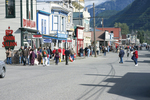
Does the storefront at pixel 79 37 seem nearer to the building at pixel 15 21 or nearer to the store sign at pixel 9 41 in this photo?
the building at pixel 15 21

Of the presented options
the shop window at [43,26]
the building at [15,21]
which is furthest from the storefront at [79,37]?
the building at [15,21]

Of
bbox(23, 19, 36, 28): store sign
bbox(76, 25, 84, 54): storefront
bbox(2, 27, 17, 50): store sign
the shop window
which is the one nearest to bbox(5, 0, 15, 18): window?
bbox(23, 19, 36, 28): store sign

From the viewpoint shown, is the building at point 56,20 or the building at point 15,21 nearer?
the building at point 15,21

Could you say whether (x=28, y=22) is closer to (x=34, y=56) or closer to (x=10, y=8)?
(x=10, y=8)

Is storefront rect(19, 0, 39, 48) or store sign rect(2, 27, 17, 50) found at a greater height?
storefront rect(19, 0, 39, 48)

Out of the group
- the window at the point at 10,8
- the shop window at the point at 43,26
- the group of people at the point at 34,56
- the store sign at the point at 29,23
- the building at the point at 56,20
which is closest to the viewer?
the group of people at the point at 34,56

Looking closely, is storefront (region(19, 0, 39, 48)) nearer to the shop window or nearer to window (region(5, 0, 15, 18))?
window (region(5, 0, 15, 18))

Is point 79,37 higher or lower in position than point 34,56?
higher

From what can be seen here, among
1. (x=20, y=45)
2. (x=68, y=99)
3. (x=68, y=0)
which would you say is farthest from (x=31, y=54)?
(x=68, y=0)

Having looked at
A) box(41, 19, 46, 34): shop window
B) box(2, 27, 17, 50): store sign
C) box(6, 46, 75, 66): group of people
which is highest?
box(41, 19, 46, 34): shop window

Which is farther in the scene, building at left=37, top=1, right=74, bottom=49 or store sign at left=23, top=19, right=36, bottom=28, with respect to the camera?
building at left=37, top=1, right=74, bottom=49

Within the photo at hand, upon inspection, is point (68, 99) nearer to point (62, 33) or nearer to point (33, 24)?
point (33, 24)

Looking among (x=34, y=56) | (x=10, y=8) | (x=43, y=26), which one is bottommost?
(x=34, y=56)

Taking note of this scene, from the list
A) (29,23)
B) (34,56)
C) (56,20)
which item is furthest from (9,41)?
(56,20)
